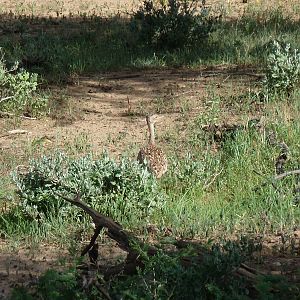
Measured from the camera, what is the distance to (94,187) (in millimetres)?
7082

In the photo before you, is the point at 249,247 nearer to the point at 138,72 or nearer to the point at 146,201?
the point at 146,201

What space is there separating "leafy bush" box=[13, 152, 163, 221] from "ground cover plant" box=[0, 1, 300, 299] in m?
0.01

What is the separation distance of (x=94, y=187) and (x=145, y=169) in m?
0.48

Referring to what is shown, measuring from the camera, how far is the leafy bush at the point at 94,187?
274 inches

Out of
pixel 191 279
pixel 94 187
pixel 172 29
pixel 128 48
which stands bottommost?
pixel 94 187

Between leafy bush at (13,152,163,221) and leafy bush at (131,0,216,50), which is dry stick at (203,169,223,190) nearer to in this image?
leafy bush at (13,152,163,221)

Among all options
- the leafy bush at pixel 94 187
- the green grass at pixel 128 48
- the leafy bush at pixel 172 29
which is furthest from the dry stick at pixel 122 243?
the leafy bush at pixel 172 29

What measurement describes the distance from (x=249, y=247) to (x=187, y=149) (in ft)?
12.1

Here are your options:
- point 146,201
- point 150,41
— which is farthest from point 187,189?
point 150,41

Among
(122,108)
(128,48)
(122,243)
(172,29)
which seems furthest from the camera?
(128,48)

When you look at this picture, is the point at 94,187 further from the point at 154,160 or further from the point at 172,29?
the point at 172,29

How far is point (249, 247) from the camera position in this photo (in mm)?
5176

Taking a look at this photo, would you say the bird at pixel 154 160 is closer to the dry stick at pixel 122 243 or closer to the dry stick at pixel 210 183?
the dry stick at pixel 210 183

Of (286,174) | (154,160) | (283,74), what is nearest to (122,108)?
(283,74)
